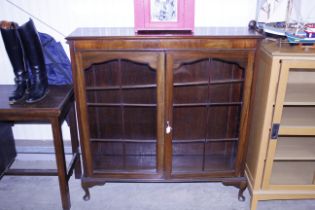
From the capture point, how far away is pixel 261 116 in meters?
1.80

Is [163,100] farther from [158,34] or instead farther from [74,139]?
[74,139]

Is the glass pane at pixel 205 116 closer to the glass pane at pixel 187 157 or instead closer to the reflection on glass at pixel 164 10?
the glass pane at pixel 187 157

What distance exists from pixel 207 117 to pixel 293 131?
0.47 metres

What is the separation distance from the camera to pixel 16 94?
1.80 meters

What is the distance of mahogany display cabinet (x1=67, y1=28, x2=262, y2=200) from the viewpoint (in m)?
→ 1.65

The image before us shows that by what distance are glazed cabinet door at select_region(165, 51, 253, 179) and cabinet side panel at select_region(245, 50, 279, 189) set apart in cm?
8

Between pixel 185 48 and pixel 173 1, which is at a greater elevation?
pixel 173 1

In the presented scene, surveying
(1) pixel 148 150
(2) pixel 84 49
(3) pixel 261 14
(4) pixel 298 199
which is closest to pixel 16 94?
(2) pixel 84 49

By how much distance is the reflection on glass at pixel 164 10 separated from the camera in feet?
5.67

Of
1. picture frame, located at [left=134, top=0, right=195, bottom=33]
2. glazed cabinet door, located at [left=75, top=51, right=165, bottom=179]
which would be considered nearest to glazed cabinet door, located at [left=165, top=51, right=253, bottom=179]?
glazed cabinet door, located at [left=75, top=51, right=165, bottom=179]

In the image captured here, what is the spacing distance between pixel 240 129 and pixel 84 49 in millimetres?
958

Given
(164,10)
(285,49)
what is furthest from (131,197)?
(285,49)

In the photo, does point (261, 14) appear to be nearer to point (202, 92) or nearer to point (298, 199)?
point (202, 92)

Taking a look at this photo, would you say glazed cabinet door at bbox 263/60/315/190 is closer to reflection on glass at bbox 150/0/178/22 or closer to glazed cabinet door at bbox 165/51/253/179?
glazed cabinet door at bbox 165/51/253/179
